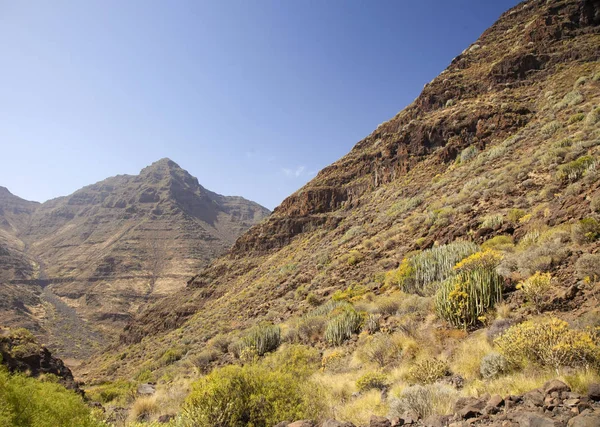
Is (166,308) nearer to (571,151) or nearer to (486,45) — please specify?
(571,151)

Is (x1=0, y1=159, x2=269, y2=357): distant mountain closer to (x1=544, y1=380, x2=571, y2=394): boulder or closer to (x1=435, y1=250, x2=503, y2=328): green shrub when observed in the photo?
(x1=435, y1=250, x2=503, y2=328): green shrub

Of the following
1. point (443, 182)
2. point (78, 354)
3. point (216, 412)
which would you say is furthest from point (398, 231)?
point (78, 354)

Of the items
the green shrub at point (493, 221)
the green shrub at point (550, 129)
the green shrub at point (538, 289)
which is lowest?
the green shrub at point (538, 289)

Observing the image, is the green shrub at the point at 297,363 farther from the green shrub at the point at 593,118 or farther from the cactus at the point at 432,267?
the green shrub at the point at 593,118

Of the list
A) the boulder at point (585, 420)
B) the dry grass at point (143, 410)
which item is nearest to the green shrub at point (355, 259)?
the dry grass at point (143, 410)

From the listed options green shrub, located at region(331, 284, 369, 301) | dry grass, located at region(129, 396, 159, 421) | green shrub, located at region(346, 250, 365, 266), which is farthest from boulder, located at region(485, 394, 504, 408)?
green shrub, located at region(346, 250, 365, 266)

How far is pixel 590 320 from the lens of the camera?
13.8 feet

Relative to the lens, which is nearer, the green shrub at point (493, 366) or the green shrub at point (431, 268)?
the green shrub at point (493, 366)

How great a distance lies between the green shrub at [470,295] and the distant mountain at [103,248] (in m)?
53.4

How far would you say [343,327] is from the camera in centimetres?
853

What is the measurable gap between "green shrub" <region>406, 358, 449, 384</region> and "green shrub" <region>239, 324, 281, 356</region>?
588 centimetres

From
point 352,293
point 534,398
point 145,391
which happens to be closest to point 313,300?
point 352,293

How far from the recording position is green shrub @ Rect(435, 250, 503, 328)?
6246mm

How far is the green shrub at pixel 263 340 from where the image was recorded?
9836 mm
